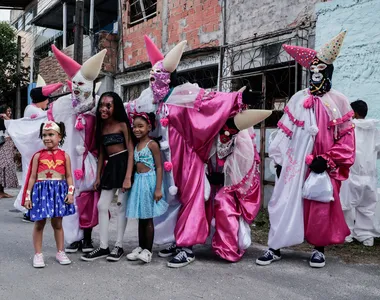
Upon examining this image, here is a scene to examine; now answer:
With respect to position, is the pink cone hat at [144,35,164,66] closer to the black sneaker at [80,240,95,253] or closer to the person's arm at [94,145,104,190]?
the person's arm at [94,145,104,190]

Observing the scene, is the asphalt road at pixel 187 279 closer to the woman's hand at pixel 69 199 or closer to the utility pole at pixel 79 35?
the woman's hand at pixel 69 199

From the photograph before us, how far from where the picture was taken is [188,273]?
11.4 ft

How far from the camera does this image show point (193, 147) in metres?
3.80

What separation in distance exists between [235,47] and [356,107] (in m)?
3.34

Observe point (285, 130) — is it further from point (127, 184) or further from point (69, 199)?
point (69, 199)

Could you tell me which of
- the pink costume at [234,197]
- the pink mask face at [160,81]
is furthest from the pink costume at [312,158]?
the pink mask face at [160,81]

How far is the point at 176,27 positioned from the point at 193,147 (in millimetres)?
6149

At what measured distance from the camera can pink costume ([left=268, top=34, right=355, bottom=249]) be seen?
3.66 metres

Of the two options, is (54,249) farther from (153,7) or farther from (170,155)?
(153,7)

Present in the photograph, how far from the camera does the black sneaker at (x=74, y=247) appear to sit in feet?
13.3

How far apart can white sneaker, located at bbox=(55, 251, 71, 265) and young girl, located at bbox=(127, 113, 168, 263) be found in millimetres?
539

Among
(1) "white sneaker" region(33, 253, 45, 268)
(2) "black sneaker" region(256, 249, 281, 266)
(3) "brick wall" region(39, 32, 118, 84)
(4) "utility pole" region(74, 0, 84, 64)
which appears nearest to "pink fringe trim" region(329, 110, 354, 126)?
(2) "black sneaker" region(256, 249, 281, 266)

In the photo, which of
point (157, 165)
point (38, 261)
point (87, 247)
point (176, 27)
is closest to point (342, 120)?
point (157, 165)

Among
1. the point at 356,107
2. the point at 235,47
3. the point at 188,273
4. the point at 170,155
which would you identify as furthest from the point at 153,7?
the point at 188,273
